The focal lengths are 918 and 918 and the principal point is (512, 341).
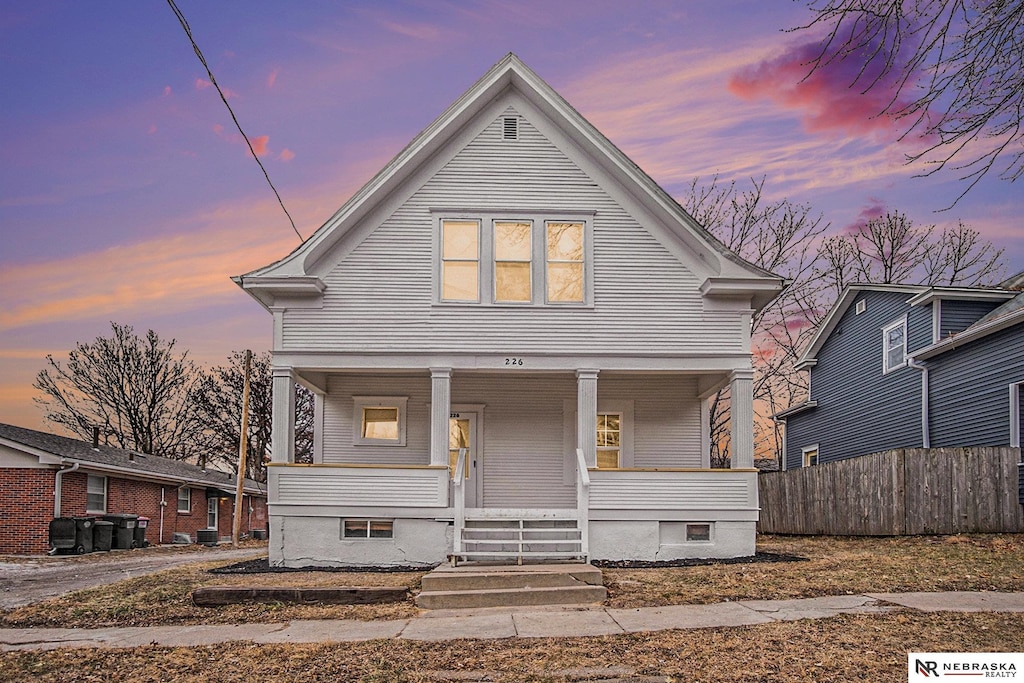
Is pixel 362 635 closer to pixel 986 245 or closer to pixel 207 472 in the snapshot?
pixel 986 245

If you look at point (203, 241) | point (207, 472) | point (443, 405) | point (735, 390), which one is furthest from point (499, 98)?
point (207, 472)

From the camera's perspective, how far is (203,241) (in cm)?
2116

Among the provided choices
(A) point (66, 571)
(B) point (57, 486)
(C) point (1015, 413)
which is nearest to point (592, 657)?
(C) point (1015, 413)

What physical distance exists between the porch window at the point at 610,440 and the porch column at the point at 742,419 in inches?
107

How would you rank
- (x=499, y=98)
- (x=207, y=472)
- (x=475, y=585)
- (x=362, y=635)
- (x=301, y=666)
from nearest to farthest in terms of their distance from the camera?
1. (x=301, y=666)
2. (x=362, y=635)
3. (x=475, y=585)
4. (x=499, y=98)
5. (x=207, y=472)

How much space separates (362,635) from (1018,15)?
751 centimetres

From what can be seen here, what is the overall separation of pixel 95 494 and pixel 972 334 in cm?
2399

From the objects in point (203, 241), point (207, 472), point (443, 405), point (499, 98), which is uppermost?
point (499, 98)

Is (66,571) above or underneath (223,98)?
underneath

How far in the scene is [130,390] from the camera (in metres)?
46.4

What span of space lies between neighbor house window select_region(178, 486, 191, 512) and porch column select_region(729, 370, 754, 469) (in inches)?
968

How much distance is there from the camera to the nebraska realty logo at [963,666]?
668 centimetres

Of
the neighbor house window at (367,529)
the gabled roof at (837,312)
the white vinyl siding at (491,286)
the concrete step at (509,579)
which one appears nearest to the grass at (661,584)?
the concrete step at (509,579)

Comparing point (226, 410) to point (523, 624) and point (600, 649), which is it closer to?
point (523, 624)
